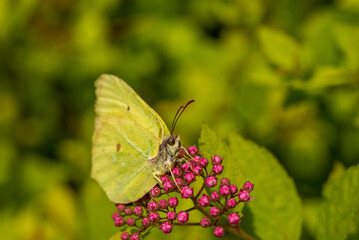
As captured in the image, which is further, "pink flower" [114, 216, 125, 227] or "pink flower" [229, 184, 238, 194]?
"pink flower" [114, 216, 125, 227]

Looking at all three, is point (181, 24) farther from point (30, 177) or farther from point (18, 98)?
point (30, 177)

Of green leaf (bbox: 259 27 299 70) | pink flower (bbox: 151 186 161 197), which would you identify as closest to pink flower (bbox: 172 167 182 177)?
pink flower (bbox: 151 186 161 197)

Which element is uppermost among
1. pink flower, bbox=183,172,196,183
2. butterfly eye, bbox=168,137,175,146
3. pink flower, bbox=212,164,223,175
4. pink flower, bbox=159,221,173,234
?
pink flower, bbox=212,164,223,175

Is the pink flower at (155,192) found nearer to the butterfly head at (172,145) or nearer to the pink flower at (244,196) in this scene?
the butterfly head at (172,145)

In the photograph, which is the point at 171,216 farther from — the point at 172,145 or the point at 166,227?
the point at 172,145

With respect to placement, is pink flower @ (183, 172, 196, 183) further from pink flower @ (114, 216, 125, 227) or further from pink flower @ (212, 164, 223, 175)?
pink flower @ (114, 216, 125, 227)

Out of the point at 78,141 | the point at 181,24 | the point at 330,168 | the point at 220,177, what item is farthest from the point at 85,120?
the point at 220,177

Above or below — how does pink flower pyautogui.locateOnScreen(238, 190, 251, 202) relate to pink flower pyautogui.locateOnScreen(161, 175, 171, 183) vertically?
above
